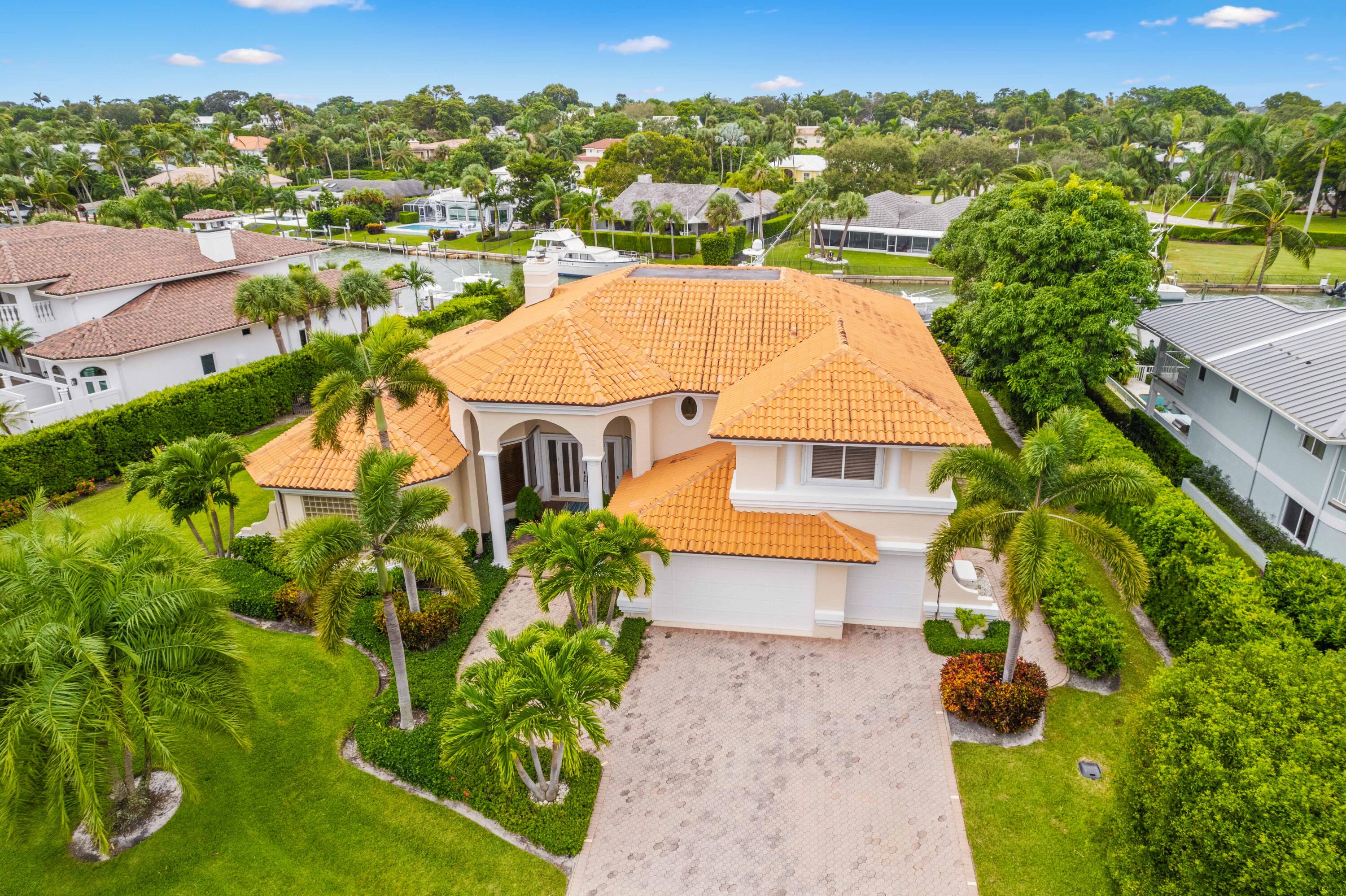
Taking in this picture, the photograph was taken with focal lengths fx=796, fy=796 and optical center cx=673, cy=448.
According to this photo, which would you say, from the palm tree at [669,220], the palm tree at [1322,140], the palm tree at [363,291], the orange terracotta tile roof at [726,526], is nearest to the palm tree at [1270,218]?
the palm tree at [1322,140]

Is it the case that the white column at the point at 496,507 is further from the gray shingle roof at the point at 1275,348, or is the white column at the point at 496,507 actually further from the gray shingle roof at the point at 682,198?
the gray shingle roof at the point at 682,198

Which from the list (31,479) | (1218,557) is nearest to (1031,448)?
(1218,557)

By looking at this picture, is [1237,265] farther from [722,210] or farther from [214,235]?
[214,235]

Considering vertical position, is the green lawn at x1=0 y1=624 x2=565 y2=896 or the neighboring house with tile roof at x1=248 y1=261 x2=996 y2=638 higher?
the neighboring house with tile roof at x1=248 y1=261 x2=996 y2=638

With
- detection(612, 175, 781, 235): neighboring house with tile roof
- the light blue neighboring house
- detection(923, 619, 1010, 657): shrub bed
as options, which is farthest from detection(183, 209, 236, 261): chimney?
the light blue neighboring house

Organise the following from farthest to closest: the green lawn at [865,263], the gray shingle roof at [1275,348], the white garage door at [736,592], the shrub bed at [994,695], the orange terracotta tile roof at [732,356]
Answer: the green lawn at [865,263]
the gray shingle roof at [1275,348]
the white garage door at [736,592]
the orange terracotta tile roof at [732,356]
the shrub bed at [994,695]

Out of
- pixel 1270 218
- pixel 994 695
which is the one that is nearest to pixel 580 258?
pixel 1270 218

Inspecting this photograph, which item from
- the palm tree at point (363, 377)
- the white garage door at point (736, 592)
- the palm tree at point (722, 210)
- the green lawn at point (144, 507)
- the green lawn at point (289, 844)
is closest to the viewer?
the green lawn at point (289, 844)

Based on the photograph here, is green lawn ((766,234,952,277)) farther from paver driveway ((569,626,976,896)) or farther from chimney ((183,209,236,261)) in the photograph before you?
paver driveway ((569,626,976,896))
